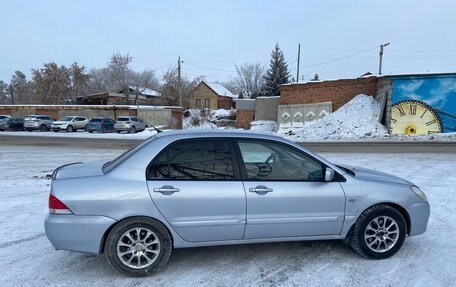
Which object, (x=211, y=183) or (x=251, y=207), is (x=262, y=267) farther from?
(x=211, y=183)

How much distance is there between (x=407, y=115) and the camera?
75.9ft

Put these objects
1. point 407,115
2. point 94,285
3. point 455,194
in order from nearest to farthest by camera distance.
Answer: point 94,285, point 455,194, point 407,115

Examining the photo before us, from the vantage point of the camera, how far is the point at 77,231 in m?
3.32

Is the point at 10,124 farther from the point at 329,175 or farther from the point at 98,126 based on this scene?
the point at 329,175

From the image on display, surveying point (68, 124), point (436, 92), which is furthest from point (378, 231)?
point (68, 124)

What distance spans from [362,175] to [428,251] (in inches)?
50.3

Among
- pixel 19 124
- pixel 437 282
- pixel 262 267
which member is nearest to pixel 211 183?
pixel 262 267

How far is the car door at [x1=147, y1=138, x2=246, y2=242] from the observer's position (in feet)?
11.3

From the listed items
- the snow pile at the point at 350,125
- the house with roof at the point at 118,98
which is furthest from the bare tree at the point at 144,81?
the snow pile at the point at 350,125

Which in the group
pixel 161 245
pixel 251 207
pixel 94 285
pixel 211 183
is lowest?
pixel 94 285

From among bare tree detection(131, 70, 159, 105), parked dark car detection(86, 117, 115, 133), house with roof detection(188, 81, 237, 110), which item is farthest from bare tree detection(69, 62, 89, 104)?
parked dark car detection(86, 117, 115, 133)

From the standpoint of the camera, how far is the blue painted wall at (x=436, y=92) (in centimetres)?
2223

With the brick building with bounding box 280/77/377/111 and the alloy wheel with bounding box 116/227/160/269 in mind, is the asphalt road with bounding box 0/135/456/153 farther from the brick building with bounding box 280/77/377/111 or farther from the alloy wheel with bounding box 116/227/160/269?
the alloy wheel with bounding box 116/227/160/269

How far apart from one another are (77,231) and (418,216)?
155 inches
